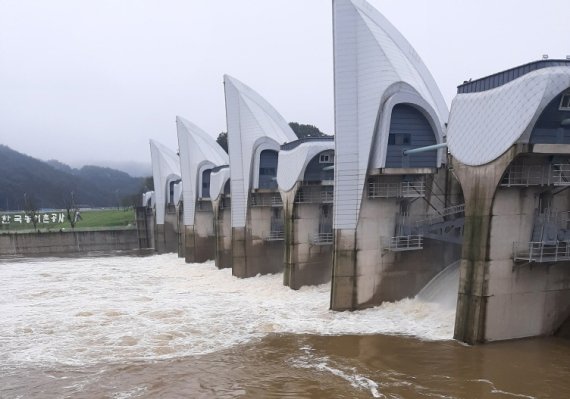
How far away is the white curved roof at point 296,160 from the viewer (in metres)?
26.0

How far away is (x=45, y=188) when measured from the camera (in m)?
158

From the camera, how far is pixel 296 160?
87.5 ft

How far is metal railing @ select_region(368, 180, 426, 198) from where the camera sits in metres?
21.0

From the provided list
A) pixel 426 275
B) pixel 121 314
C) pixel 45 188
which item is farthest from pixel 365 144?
pixel 45 188

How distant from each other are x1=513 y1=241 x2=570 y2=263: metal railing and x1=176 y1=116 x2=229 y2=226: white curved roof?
32.8 m

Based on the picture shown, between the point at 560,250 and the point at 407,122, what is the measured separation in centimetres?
882

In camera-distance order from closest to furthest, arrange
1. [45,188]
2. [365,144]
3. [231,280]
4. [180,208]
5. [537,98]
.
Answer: [537,98], [365,144], [231,280], [180,208], [45,188]

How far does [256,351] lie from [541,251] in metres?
10.5

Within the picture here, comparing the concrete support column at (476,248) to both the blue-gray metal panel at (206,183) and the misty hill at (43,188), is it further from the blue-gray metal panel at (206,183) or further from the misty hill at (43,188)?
the misty hill at (43,188)

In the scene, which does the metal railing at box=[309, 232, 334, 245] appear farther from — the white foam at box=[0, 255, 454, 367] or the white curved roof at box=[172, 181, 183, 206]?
the white curved roof at box=[172, 181, 183, 206]

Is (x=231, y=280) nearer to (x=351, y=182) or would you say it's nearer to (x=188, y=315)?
(x=188, y=315)

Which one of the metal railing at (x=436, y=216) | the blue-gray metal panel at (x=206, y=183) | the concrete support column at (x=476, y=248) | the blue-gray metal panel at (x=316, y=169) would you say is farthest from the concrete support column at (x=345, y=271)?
the blue-gray metal panel at (x=206, y=183)

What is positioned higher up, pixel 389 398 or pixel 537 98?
pixel 537 98

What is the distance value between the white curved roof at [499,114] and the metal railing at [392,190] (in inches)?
186
